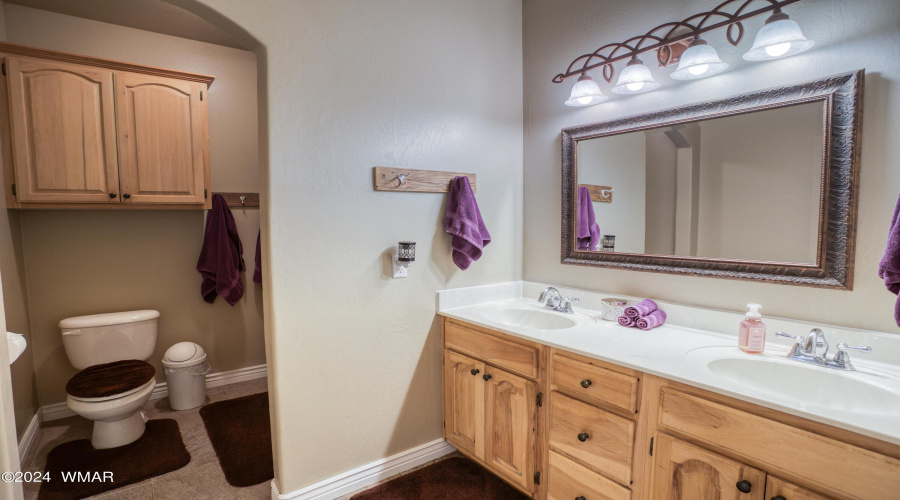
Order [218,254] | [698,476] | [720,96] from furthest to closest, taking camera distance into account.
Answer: [218,254] < [720,96] < [698,476]

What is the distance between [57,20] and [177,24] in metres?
0.64

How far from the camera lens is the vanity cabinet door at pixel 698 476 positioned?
1120mm

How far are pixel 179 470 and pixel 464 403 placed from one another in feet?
4.97

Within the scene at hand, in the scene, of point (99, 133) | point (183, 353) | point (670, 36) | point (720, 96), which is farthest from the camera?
point (183, 353)

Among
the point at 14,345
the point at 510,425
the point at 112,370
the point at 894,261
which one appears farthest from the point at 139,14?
the point at 894,261

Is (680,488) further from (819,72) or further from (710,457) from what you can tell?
(819,72)

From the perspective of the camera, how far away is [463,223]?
2.10m

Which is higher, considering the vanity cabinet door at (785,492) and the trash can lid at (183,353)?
the vanity cabinet door at (785,492)

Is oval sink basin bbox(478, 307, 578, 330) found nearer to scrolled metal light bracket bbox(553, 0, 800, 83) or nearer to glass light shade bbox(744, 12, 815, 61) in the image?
scrolled metal light bracket bbox(553, 0, 800, 83)

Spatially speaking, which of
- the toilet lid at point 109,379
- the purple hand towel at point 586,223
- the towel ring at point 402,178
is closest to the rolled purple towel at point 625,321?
the purple hand towel at point 586,223

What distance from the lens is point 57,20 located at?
2.51 metres

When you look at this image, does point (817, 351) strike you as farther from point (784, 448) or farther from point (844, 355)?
point (784, 448)

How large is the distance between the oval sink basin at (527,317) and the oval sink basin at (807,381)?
67cm

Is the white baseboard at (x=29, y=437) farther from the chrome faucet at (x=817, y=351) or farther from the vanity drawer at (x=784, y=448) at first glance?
the chrome faucet at (x=817, y=351)
